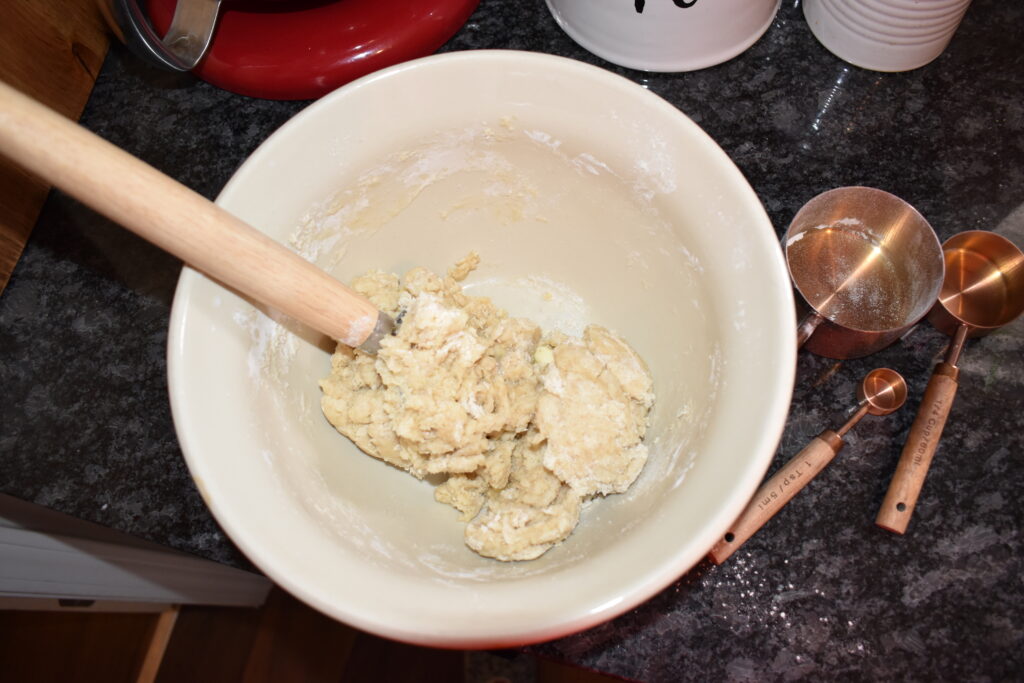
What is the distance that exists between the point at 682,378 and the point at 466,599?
44 cm

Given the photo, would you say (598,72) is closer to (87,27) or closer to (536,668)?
(87,27)

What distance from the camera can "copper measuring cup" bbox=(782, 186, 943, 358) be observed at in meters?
1.17

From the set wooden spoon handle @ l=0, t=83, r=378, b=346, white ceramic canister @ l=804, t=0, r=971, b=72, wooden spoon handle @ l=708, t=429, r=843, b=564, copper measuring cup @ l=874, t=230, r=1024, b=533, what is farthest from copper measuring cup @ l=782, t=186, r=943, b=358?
wooden spoon handle @ l=0, t=83, r=378, b=346

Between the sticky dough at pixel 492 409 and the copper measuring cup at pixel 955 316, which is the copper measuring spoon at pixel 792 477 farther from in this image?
the sticky dough at pixel 492 409

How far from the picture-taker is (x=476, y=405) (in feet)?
3.32

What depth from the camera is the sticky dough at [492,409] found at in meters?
0.99

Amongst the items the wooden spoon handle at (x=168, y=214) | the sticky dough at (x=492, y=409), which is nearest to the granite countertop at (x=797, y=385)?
the sticky dough at (x=492, y=409)

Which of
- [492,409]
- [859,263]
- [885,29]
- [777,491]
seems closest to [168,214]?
[492,409]

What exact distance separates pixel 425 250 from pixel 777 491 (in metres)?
0.67

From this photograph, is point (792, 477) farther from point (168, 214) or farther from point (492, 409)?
point (168, 214)

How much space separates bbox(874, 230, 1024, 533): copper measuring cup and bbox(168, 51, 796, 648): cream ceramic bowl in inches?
15.3

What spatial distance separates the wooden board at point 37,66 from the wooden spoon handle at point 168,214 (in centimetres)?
66

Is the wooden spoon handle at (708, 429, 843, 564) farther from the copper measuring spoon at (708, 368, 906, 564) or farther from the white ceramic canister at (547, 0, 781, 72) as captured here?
the white ceramic canister at (547, 0, 781, 72)

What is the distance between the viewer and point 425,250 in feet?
4.00
